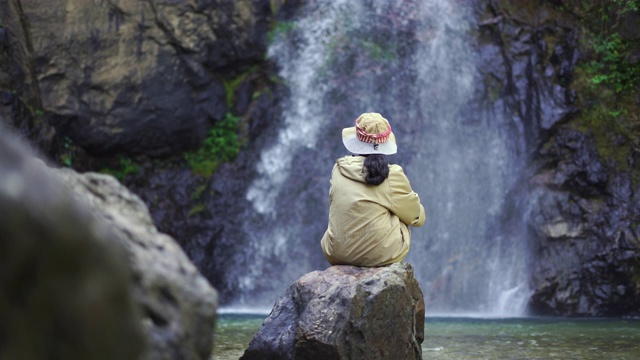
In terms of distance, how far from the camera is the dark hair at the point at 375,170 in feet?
15.8

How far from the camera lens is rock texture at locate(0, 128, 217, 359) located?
1921 millimetres

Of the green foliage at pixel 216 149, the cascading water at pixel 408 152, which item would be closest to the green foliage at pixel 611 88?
the cascading water at pixel 408 152

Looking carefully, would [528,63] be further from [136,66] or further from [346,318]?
[346,318]

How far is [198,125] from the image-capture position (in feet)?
41.2

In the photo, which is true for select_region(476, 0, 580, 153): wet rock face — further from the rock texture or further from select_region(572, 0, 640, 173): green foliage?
the rock texture

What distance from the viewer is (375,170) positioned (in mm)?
4820

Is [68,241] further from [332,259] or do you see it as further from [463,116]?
[463,116]

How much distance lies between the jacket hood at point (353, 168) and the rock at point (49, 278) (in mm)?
2983

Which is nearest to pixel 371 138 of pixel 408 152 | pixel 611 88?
pixel 408 152

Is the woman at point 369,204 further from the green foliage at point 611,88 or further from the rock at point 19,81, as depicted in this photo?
the rock at point 19,81

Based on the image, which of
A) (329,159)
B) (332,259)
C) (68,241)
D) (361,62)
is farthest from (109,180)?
(361,62)

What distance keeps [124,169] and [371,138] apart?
8222 millimetres

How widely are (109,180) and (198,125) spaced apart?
10.0m

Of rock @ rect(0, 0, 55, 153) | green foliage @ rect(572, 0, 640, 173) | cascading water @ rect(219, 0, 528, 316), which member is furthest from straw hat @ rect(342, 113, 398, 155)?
rock @ rect(0, 0, 55, 153)
